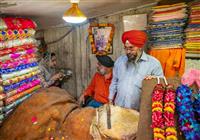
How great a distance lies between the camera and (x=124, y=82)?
3.02 metres

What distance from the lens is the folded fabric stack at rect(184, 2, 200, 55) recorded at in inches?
121

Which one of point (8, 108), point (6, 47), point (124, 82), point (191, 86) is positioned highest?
point (6, 47)

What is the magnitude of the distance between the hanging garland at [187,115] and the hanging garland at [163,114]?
0.05m

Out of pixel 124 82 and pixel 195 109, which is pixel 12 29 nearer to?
pixel 124 82

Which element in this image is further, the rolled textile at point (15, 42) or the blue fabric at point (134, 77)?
the blue fabric at point (134, 77)

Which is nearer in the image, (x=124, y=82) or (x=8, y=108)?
(x=8, y=108)

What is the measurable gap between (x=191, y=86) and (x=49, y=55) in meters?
3.60

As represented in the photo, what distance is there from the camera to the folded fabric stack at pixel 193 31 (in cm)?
308

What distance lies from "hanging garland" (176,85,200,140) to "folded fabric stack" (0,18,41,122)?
5.80ft

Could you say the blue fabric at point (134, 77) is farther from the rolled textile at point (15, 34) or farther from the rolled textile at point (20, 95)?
the rolled textile at point (15, 34)

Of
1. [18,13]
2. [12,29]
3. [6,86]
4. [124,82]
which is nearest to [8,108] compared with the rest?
[6,86]

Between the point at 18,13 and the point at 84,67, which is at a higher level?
the point at 18,13

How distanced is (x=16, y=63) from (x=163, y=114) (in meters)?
1.78

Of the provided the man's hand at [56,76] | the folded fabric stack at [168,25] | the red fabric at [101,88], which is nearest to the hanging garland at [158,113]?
the folded fabric stack at [168,25]
